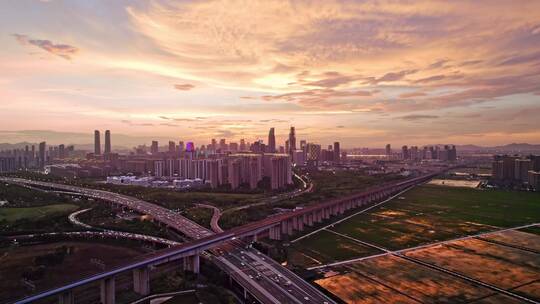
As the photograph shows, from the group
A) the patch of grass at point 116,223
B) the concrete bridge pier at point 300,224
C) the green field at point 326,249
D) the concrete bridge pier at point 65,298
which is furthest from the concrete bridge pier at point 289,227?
the concrete bridge pier at point 65,298

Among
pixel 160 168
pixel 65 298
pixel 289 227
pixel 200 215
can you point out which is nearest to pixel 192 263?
pixel 65 298

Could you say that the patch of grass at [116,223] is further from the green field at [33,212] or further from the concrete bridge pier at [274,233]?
the concrete bridge pier at [274,233]

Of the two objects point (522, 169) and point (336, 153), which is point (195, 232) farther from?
point (336, 153)

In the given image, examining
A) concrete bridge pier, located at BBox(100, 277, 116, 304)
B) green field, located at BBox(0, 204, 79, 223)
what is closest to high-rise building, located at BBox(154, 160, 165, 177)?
green field, located at BBox(0, 204, 79, 223)

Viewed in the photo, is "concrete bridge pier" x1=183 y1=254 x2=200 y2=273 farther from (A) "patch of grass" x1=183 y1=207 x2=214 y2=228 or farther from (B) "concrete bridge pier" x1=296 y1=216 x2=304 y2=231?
(B) "concrete bridge pier" x1=296 y1=216 x2=304 y2=231

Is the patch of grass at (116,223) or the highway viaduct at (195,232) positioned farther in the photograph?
the patch of grass at (116,223)
